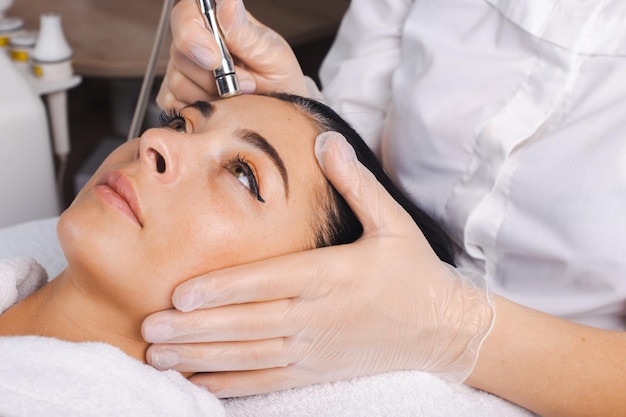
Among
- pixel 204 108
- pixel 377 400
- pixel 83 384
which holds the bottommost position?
pixel 377 400

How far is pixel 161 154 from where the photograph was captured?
90 cm

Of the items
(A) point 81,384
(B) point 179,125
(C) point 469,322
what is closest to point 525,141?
(C) point 469,322

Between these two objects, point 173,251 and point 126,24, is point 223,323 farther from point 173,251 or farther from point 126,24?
point 126,24

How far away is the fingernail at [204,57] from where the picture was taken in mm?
1050

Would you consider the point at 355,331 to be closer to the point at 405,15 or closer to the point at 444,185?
the point at 444,185

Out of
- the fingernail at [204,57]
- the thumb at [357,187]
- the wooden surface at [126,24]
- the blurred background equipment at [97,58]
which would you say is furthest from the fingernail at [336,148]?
the wooden surface at [126,24]

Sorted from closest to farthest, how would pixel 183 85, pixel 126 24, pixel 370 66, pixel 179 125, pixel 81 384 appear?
pixel 81 384
pixel 179 125
pixel 183 85
pixel 370 66
pixel 126 24

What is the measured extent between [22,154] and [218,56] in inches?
23.9

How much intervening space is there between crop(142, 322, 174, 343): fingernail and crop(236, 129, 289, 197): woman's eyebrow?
24cm

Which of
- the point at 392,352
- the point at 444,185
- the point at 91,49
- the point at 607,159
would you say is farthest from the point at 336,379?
the point at 91,49

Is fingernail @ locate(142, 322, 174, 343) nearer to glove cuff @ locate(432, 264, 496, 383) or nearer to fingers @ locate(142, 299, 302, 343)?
fingers @ locate(142, 299, 302, 343)

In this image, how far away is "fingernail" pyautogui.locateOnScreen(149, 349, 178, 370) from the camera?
876mm

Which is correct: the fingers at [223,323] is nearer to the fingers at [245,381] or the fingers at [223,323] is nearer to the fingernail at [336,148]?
the fingers at [245,381]

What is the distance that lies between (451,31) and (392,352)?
0.59 m
